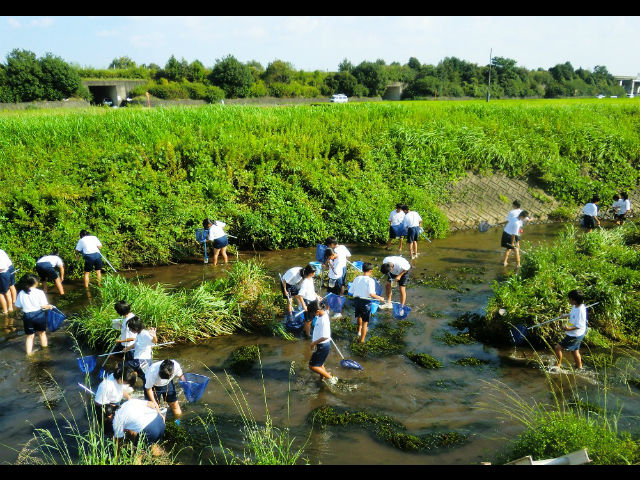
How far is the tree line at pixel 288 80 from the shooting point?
41719mm

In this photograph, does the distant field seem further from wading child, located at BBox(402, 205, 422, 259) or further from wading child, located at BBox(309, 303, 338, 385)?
wading child, located at BBox(309, 303, 338, 385)

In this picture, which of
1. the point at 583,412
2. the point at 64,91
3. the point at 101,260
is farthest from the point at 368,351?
the point at 64,91

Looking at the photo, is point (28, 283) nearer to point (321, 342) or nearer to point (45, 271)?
point (45, 271)

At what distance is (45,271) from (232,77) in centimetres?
4093

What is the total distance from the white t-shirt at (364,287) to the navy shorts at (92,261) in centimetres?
645

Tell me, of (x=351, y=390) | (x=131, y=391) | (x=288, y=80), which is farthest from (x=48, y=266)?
→ (x=288, y=80)

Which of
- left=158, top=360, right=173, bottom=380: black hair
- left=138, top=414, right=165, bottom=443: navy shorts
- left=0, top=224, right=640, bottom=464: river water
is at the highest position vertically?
left=158, top=360, right=173, bottom=380: black hair

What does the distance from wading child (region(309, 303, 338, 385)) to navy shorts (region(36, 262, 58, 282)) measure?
22.0ft

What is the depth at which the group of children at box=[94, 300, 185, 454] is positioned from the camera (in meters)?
5.54

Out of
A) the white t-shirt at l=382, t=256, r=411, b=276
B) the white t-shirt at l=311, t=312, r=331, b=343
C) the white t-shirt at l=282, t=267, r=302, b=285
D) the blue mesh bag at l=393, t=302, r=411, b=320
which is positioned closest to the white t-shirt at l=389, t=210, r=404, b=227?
the white t-shirt at l=382, t=256, r=411, b=276

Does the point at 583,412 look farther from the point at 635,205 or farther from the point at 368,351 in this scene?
the point at 635,205

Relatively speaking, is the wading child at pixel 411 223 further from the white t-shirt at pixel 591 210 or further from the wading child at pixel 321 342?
the wading child at pixel 321 342

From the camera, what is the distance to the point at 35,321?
8312mm

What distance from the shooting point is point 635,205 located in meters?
19.4
